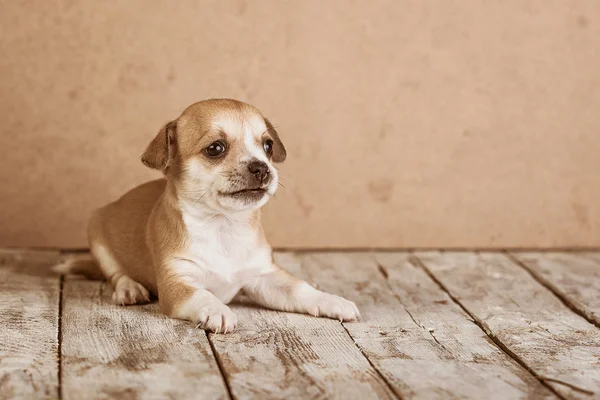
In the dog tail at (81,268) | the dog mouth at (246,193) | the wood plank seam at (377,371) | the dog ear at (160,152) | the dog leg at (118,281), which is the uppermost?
the dog ear at (160,152)

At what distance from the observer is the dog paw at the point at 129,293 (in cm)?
313

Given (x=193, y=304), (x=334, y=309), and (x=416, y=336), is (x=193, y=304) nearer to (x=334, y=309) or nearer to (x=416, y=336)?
(x=334, y=309)

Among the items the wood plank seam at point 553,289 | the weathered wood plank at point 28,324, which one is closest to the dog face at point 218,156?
the weathered wood plank at point 28,324

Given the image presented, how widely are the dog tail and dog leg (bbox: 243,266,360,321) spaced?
727 millimetres

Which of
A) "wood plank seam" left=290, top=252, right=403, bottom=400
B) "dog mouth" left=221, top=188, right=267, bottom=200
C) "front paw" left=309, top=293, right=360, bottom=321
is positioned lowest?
"front paw" left=309, top=293, right=360, bottom=321

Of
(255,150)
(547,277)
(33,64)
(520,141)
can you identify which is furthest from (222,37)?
(547,277)

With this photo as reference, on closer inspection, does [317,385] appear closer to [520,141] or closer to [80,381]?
[80,381]

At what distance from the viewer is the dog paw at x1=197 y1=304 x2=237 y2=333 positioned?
9.02 ft

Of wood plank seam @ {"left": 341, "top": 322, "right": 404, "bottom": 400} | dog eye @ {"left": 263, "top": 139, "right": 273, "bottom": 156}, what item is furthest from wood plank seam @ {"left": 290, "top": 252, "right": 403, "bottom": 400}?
dog eye @ {"left": 263, "top": 139, "right": 273, "bottom": 156}

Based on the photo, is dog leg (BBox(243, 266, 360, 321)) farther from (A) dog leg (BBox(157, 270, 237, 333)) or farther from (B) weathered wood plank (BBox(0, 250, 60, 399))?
(B) weathered wood plank (BBox(0, 250, 60, 399))

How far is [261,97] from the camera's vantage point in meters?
4.05

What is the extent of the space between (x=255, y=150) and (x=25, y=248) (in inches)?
61.4

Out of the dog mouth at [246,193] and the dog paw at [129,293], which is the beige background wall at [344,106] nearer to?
the dog paw at [129,293]

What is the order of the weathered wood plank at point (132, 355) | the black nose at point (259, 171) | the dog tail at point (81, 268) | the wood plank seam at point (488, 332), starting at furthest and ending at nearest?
1. the dog tail at point (81, 268)
2. the black nose at point (259, 171)
3. the wood plank seam at point (488, 332)
4. the weathered wood plank at point (132, 355)
